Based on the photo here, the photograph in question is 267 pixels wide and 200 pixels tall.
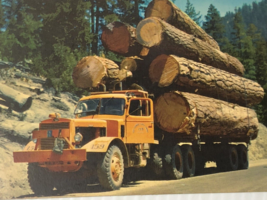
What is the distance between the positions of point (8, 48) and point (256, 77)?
836 cm

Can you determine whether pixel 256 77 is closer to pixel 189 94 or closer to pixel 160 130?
pixel 189 94

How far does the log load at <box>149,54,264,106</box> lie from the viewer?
9547 mm

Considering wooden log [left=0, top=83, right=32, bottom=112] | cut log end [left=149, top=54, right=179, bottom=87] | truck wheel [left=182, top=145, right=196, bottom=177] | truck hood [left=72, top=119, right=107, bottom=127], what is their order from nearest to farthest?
1. truck hood [left=72, top=119, right=107, bottom=127]
2. cut log end [left=149, top=54, right=179, bottom=87]
3. wooden log [left=0, top=83, right=32, bottom=112]
4. truck wheel [left=182, top=145, right=196, bottom=177]

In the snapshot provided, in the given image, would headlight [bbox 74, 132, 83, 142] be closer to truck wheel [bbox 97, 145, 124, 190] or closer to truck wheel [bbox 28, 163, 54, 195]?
truck wheel [bbox 97, 145, 124, 190]

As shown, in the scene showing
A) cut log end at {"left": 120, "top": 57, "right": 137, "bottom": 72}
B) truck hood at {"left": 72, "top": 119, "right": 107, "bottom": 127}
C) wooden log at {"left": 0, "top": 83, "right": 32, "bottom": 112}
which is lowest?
truck hood at {"left": 72, "top": 119, "right": 107, "bottom": 127}

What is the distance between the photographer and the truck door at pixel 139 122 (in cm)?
824

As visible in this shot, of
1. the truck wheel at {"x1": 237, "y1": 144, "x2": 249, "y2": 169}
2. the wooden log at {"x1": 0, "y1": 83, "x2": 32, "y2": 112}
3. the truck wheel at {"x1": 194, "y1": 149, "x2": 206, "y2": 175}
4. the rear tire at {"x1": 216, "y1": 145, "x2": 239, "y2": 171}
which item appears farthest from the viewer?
the truck wheel at {"x1": 237, "y1": 144, "x2": 249, "y2": 169}

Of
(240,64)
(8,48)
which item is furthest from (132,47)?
(240,64)

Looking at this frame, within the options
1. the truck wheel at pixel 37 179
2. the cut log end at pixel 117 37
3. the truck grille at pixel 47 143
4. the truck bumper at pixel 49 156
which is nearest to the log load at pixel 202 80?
the cut log end at pixel 117 37

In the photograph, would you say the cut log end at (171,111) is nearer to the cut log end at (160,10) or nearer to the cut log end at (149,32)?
the cut log end at (149,32)

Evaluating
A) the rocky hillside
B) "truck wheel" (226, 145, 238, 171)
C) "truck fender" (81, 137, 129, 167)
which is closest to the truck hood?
"truck fender" (81, 137, 129, 167)

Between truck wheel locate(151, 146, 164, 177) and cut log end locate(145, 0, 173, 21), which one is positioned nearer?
truck wheel locate(151, 146, 164, 177)

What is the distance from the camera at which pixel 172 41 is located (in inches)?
386

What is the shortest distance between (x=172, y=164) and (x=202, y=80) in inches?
98.1
